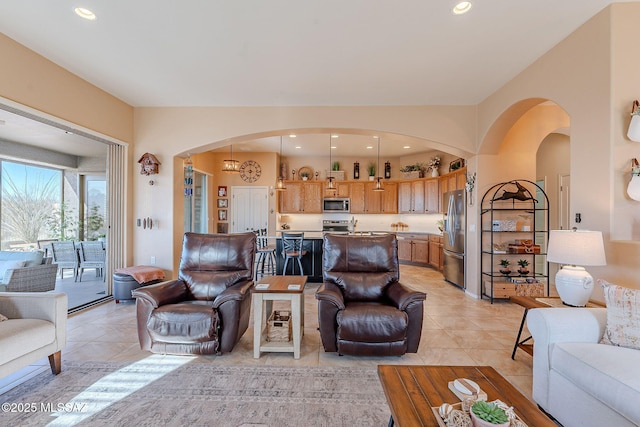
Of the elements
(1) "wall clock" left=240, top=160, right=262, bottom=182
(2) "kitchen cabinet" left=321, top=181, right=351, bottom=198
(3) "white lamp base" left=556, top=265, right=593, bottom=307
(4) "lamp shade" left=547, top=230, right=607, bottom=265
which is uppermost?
(1) "wall clock" left=240, top=160, right=262, bottom=182

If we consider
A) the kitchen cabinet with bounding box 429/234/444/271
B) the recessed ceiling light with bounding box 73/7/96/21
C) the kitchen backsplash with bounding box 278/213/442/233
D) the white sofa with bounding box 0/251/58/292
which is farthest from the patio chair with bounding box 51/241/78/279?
the kitchen cabinet with bounding box 429/234/444/271

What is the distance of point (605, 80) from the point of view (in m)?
2.52

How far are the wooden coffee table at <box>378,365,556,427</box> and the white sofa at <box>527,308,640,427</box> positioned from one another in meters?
0.49

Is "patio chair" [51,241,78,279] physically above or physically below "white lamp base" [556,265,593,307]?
below

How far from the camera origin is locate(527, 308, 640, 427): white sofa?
4.76 feet

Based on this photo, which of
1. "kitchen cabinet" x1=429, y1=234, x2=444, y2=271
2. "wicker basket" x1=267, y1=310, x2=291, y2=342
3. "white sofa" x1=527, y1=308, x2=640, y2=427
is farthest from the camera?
"kitchen cabinet" x1=429, y1=234, x2=444, y2=271

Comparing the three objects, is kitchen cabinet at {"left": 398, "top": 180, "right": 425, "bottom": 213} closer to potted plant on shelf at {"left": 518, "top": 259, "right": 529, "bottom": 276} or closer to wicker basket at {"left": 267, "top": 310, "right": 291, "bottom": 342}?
potted plant on shelf at {"left": 518, "top": 259, "right": 529, "bottom": 276}

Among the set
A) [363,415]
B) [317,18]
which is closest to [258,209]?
[317,18]

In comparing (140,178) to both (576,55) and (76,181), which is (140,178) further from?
(576,55)

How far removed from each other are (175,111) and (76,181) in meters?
4.48

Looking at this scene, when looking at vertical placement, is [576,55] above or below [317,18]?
below

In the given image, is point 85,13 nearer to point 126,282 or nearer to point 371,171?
point 126,282

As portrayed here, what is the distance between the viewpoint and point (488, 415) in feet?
3.62

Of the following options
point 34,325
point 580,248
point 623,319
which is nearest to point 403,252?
point 580,248
